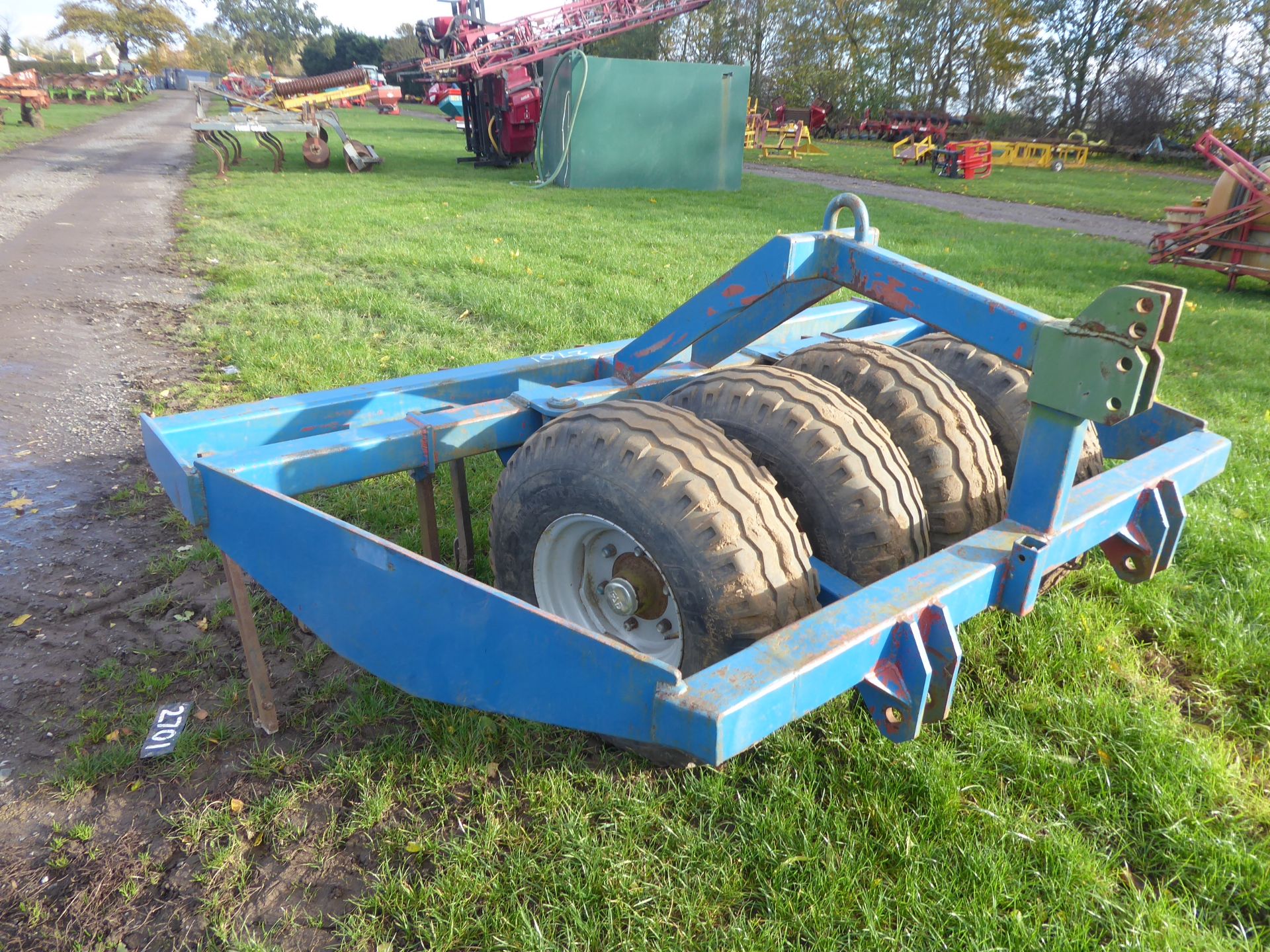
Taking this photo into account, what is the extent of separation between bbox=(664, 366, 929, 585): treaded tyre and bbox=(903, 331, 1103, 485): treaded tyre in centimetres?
72

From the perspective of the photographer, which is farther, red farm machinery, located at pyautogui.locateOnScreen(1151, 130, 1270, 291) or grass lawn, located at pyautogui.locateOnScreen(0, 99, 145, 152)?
grass lawn, located at pyautogui.locateOnScreen(0, 99, 145, 152)

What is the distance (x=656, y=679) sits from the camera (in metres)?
1.60

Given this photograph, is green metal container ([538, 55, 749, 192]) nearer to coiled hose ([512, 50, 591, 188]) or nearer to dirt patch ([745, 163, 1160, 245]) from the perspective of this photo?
coiled hose ([512, 50, 591, 188])

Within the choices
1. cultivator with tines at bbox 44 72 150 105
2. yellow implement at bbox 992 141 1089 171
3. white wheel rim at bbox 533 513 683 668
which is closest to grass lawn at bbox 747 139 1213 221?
yellow implement at bbox 992 141 1089 171

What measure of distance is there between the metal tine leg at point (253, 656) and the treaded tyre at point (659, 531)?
78cm

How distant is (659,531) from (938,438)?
0.97 metres

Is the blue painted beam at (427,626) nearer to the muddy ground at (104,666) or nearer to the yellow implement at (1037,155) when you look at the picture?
the muddy ground at (104,666)

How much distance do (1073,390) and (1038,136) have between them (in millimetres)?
34955

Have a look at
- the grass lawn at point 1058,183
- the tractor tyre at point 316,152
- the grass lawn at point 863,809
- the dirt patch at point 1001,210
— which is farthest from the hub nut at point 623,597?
the tractor tyre at point 316,152

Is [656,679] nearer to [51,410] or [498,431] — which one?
[498,431]

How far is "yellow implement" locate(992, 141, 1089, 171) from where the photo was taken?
24516mm

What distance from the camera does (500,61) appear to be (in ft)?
61.5

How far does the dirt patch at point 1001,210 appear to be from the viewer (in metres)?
12.7

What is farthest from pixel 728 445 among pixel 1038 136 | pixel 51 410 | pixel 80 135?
pixel 1038 136
